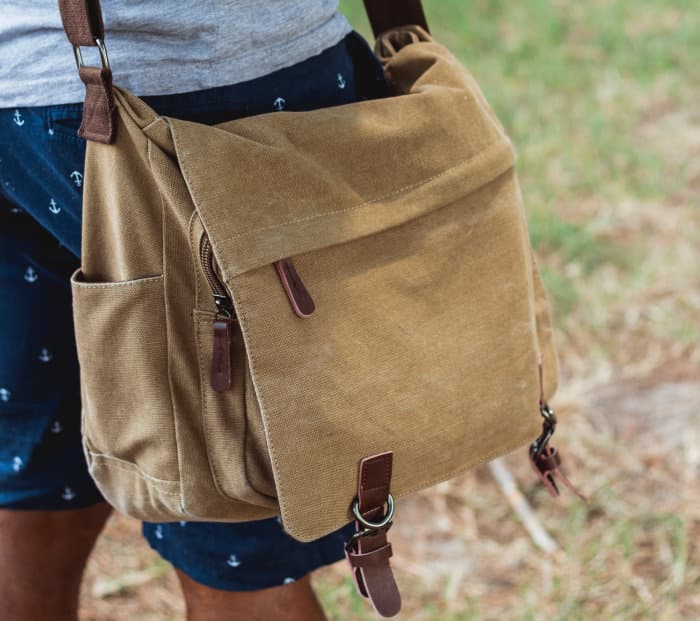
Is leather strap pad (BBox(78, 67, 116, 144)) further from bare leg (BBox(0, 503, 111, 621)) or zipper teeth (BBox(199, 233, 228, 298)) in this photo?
bare leg (BBox(0, 503, 111, 621))

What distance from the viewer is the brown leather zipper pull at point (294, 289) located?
939 millimetres

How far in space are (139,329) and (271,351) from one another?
13 centimetres

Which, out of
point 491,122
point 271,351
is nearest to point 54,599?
point 271,351

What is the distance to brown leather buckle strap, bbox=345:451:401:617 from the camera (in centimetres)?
101

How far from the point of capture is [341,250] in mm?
976

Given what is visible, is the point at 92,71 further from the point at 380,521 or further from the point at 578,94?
the point at 578,94

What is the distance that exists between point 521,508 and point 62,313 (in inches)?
43.0

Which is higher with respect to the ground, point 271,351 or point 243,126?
point 243,126

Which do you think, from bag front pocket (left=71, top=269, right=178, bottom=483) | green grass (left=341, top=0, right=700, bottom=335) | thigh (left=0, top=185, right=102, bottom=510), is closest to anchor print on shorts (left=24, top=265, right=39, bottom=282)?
thigh (left=0, top=185, right=102, bottom=510)

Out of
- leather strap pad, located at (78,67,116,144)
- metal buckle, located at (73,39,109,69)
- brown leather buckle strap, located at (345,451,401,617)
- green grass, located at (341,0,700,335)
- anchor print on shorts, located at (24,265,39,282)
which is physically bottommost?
green grass, located at (341,0,700,335)

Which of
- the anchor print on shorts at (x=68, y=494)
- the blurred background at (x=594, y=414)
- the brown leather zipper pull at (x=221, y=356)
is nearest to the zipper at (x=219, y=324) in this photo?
the brown leather zipper pull at (x=221, y=356)

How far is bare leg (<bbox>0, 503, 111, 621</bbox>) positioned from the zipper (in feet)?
1.42

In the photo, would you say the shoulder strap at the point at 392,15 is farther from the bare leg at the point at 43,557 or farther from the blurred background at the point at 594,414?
the blurred background at the point at 594,414

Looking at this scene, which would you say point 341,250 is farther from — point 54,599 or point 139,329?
point 54,599
